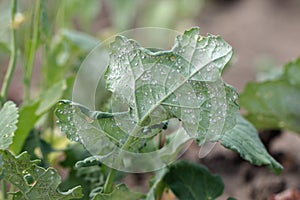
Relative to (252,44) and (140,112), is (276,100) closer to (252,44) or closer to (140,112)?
(140,112)

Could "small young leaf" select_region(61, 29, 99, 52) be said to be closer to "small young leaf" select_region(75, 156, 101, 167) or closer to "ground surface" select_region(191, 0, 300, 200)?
"ground surface" select_region(191, 0, 300, 200)

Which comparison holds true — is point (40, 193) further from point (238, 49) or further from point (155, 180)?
point (238, 49)

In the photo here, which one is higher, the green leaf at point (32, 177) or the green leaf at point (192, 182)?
the green leaf at point (32, 177)

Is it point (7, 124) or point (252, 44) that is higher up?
point (7, 124)

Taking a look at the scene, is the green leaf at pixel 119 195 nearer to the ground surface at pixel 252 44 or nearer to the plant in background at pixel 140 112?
the plant in background at pixel 140 112

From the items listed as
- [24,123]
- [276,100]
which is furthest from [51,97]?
[276,100]

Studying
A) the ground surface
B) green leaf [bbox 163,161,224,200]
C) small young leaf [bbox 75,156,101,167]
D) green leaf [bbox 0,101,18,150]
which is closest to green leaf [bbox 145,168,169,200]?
green leaf [bbox 163,161,224,200]

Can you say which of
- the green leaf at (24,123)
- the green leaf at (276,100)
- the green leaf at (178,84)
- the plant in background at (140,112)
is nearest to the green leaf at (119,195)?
the plant in background at (140,112)
